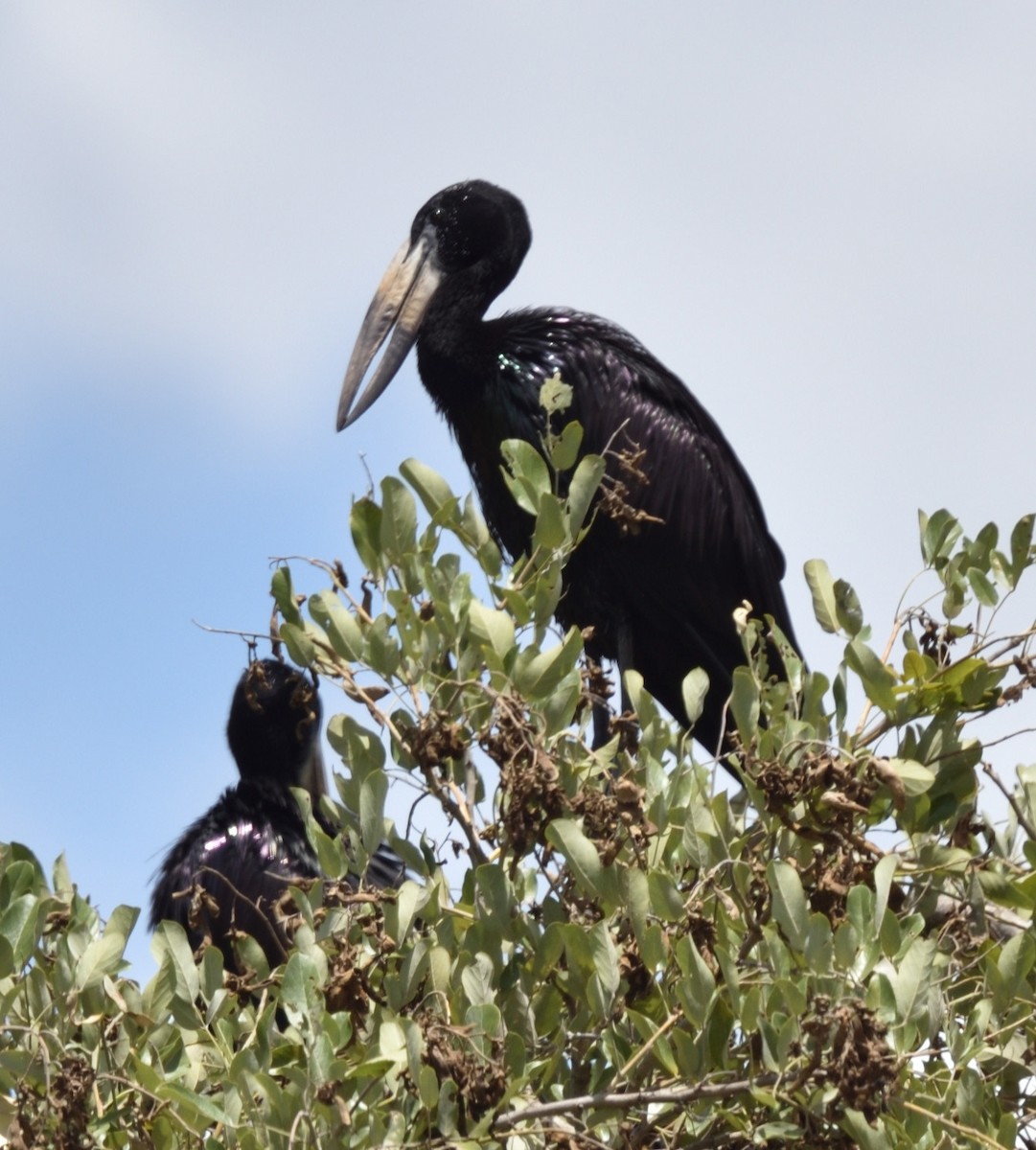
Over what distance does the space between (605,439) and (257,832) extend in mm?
1750

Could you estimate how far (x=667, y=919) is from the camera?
2494mm

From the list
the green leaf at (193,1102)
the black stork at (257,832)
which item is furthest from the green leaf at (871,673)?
the black stork at (257,832)

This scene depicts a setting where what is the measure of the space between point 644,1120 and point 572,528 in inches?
39.4

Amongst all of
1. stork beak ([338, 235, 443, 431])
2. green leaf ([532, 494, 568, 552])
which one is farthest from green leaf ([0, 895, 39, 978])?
stork beak ([338, 235, 443, 431])

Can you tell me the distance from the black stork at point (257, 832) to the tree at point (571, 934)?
2.57 m

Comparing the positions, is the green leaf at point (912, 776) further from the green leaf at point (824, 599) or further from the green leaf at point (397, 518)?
the green leaf at point (397, 518)

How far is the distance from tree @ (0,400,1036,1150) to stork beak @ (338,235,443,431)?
3.19m

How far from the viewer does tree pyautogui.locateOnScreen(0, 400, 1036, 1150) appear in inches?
92.7

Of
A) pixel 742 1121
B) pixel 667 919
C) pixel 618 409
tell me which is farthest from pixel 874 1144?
pixel 618 409

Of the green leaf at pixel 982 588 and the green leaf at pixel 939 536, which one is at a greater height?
the green leaf at pixel 939 536

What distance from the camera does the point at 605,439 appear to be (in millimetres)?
5953

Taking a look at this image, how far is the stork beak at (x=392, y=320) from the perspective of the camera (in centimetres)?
625

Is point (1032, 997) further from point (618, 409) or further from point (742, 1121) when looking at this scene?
point (618, 409)

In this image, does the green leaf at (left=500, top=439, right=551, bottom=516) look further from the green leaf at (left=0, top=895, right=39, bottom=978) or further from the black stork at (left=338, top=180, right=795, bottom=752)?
the black stork at (left=338, top=180, right=795, bottom=752)
